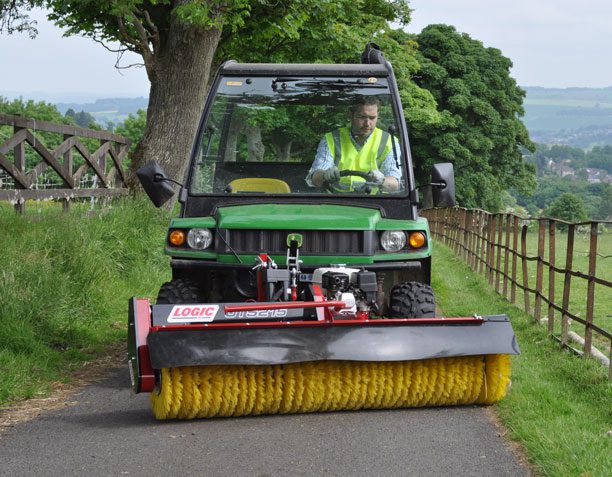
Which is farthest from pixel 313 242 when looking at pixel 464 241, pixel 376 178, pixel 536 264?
pixel 464 241

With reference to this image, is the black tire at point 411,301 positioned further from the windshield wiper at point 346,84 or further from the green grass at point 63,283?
the green grass at point 63,283

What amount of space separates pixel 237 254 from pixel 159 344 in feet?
4.55

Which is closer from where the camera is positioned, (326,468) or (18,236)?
(326,468)

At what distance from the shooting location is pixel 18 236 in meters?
11.7

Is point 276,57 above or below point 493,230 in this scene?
above

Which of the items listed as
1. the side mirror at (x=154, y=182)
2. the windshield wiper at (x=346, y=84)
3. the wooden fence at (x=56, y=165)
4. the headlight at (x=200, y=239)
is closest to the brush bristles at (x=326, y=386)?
the headlight at (x=200, y=239)

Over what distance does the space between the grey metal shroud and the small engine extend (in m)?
0.38

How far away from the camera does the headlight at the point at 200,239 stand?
8.10 metres

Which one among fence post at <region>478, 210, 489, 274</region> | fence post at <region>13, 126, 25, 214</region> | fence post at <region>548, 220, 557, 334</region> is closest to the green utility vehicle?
fence post at <region>548, 220, 557, 334</region>

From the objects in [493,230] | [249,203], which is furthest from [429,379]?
[493,230]

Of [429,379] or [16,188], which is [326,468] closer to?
[429,379]

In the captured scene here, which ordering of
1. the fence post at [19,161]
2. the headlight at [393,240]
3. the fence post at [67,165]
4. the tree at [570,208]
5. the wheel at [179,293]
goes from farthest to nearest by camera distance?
the tree at [570,208], the fence post at [67,165], the fence post at [19,161], the wheel at [179,293], the headlight at [393,240]

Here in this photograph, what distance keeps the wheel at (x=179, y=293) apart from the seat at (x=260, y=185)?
3.13 ft

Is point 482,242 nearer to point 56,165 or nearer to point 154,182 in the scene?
point 56,165
